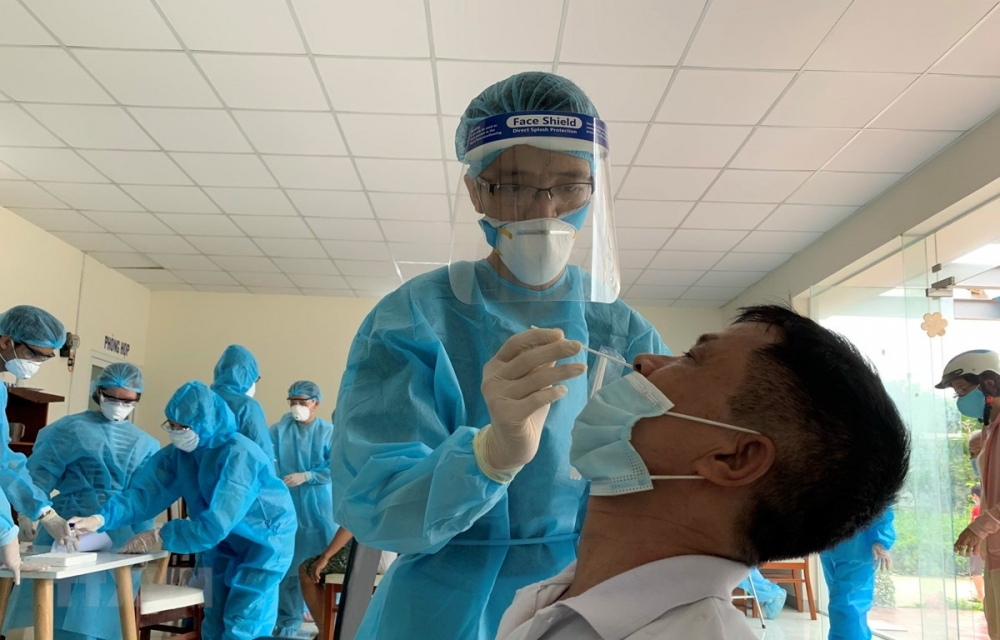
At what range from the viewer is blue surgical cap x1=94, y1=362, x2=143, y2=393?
3971 millimetres

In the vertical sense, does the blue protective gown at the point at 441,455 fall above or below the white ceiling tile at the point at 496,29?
below

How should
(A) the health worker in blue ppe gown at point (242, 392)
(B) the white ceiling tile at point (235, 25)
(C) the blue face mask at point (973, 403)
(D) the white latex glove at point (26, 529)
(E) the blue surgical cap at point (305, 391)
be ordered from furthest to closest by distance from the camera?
(E) the blue surgical cap at point (305, 391), (A) the health worker in blue ppe gown at point (242, 392), (C) the blue face mask at point (973, 403), (D) the white latex glove at point (26, 529), (B) the white ceiling tile at point (235, 25)

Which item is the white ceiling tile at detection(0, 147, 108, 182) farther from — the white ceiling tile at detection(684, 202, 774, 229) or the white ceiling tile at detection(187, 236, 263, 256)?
the white ceiling tile at detection(684, 202, 774, 229)

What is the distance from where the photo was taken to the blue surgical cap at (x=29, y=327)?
3.43 meters

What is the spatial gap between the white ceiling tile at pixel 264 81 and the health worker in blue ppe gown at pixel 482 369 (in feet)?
9.07

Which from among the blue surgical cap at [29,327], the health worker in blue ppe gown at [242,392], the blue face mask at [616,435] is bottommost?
the blue face mask at [616,435]

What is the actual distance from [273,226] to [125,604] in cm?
342

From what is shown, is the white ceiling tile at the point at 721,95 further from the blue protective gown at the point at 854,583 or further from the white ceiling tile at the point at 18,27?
the white ceiling tile at the point at 18,27

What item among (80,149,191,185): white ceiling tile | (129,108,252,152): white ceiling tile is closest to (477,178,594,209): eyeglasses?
(129,108,252,152): white ceiling tile

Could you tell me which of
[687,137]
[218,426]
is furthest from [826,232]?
[218,426]

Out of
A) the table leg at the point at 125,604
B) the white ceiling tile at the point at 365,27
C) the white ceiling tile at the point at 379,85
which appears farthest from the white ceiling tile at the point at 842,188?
the table leg at the point at 125,604

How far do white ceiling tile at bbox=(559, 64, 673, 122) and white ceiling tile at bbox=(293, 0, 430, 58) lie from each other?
688 millimetres

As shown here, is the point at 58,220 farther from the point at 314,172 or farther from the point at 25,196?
the point at 314,172

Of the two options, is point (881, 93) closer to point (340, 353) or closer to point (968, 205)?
point (968, 205)
